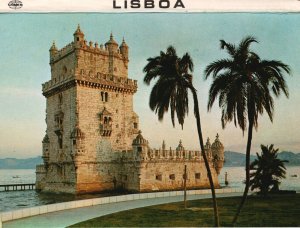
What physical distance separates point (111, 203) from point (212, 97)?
1159 centimetres

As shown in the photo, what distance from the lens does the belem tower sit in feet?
112

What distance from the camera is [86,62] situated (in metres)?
35.6

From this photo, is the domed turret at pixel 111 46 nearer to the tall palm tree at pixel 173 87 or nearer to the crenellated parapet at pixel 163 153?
the crenellated parapet at pixel 163 153

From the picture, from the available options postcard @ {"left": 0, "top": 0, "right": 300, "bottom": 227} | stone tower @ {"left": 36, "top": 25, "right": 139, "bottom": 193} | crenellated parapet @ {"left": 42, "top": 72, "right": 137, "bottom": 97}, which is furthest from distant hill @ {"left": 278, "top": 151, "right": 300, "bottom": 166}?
crenellated parapet @ {"left": 42, "top": 72, "right": 137, "bottom": 97}

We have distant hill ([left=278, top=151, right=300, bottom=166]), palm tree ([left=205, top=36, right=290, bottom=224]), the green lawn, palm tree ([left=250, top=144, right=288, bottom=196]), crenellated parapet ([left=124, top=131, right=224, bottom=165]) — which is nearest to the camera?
palm tree ([left=205, top=36, right=290, bottom=224])

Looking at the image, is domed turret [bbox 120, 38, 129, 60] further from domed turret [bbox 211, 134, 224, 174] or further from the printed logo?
the printed logo

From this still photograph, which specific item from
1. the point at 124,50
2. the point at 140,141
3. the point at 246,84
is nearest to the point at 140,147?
the point at 140,141

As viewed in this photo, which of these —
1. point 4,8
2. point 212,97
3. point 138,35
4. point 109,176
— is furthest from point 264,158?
point 4,8

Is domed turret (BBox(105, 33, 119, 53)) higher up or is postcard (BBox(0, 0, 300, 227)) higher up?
domed turret (BBox(105, 33, 119, 53))

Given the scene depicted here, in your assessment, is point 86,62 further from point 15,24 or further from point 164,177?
point 15,24

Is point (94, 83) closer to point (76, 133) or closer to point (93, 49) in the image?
point (93, 49)

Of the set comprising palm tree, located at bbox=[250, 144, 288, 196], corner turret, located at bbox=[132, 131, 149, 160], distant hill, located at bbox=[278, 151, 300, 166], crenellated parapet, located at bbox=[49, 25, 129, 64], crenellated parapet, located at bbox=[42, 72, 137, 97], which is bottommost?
palm tree, located at bbox=[250, 144, 288, 196]

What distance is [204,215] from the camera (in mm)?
20719

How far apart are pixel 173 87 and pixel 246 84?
325 cm
